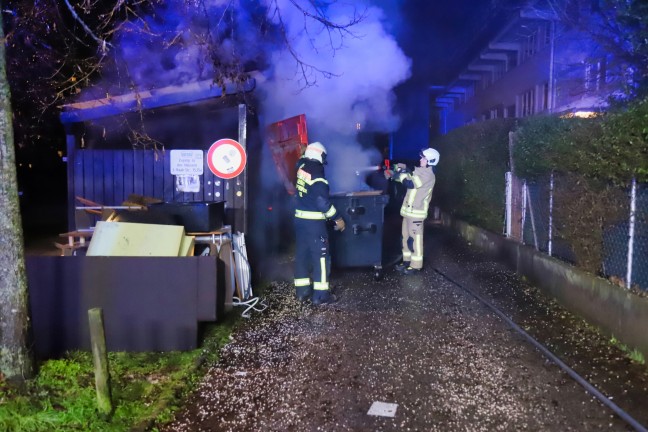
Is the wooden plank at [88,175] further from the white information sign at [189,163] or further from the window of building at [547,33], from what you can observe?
the window of building at [547,33]

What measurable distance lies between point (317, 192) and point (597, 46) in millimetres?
7044

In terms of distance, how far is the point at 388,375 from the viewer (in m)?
4.12

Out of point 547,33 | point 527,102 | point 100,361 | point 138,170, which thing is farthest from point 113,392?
point 527,102

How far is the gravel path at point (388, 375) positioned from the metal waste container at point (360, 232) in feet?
3.86

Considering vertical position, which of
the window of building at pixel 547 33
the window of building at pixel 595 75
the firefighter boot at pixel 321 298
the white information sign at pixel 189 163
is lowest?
the firefighter boot at pixel 321 298

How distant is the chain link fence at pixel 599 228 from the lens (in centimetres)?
461

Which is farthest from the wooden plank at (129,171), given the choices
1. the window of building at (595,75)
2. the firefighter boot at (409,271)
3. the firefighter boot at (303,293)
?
the window of building at (595,75)

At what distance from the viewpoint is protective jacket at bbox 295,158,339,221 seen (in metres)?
6.03

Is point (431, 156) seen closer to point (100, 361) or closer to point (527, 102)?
point (100, 361)

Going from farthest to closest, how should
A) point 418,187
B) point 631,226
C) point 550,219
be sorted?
point 418,187, point 550,219, point 631,226

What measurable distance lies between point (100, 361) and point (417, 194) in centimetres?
528

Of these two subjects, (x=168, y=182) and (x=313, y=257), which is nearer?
(x=313, y=257)

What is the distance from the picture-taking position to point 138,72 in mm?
7914

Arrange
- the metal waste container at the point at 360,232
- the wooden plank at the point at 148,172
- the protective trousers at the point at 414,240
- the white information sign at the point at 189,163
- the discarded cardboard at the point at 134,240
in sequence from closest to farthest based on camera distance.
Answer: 1. the discarded cardboard at the point at 134,240
2. the metal waste container at the point at 360,232
3. the white information sign at the point at 189,163
4. the protective trousers at the point at 414,240
5. the wooden plank at the point at 148,172
